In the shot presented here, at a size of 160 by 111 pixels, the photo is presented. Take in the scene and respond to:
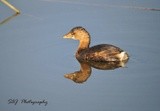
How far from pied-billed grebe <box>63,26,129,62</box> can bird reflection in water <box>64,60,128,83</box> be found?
0.05 meters

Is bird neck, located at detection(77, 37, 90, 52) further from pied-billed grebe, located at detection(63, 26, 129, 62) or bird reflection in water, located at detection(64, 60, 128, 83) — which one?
bird reflection in water, located at detection(64, 60, 128, 83)

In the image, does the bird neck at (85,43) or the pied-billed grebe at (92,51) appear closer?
the pied-billed grebe at (92,51)

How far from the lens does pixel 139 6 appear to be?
6195 mm

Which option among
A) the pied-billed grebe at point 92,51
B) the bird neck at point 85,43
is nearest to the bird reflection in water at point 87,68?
the pied-billed grebe at point 92,51

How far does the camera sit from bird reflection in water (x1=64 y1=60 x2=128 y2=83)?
4816 millimetres

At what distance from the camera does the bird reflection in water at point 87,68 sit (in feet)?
15.8

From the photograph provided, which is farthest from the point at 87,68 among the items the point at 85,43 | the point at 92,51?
the point at 85,43

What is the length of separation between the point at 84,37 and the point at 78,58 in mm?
333

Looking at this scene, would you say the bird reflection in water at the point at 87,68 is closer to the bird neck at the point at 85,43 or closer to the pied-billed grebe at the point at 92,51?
the pied-billed grebe at the point at 92,51

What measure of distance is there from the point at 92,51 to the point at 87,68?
257 millimetres

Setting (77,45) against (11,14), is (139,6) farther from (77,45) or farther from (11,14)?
(11,14)

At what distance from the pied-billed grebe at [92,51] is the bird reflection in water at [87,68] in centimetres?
5

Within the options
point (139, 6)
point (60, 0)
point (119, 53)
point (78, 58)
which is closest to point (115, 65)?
point (119, 53)

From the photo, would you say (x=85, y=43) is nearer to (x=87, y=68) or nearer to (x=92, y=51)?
(x=92, y=51)
